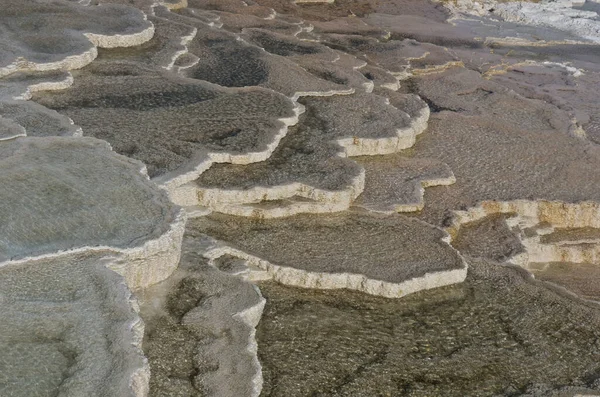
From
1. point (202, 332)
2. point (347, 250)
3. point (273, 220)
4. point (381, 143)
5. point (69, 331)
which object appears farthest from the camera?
point (381, 143)

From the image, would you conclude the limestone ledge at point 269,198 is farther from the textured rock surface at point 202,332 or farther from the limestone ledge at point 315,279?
the textured rock surface at point 202,332

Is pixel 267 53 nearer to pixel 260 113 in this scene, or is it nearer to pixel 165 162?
pixel 260 113

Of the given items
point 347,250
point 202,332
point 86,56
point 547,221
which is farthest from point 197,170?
point 547,221

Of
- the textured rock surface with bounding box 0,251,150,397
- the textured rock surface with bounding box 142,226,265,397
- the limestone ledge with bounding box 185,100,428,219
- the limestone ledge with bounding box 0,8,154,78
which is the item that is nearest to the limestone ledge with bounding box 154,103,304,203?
the limestone ledge with bounding box 185,100,428,219

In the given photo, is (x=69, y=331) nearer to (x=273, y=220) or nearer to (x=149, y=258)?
(x=149, y=258)

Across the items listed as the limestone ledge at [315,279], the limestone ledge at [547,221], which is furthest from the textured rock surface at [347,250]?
the limestone ledge at [547,221]

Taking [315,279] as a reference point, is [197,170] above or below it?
above

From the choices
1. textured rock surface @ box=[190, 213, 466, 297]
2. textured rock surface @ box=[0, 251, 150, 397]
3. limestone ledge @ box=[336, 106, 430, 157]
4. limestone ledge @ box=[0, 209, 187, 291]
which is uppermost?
textured rock surface @ box=[0, 251, 150, 397]

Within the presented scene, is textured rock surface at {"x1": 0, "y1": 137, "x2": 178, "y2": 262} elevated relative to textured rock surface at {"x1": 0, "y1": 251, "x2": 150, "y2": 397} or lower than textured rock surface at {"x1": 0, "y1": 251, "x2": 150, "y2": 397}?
lower

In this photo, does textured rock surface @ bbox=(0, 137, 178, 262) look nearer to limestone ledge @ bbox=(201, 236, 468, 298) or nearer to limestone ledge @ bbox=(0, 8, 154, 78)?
limestone ledge @ bbox=(201, 236, 468, 298)
